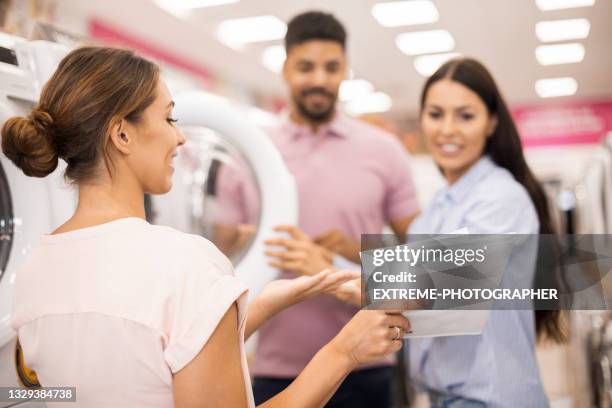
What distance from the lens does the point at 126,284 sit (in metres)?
0.78

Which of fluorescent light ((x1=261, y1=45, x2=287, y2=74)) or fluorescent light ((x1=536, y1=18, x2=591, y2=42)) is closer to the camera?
fluorescent light ((x1=536, y1=18, x2=591, y2=42))

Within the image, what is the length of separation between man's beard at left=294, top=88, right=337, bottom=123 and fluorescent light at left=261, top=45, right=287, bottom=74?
4.11 metres

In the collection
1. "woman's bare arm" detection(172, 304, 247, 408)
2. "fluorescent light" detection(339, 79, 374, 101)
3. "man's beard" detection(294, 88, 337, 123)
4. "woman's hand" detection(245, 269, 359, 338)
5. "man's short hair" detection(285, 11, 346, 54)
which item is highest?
"fluorescent light" detection(339, 79, 374, 101)

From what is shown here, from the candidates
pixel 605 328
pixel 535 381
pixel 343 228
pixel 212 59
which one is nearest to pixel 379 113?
pixel 212 59

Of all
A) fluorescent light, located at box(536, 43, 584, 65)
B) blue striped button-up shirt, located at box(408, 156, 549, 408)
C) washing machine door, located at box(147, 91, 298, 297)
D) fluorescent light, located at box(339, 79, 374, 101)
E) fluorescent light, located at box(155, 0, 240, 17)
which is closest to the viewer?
blue striped button-up shirt, located at box(408, 156, 549, 408)

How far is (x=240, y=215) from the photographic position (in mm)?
1690

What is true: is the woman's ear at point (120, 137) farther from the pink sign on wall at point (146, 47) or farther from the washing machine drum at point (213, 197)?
the pink sign on wall at point (146, 47)

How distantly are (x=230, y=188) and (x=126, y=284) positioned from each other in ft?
3.28

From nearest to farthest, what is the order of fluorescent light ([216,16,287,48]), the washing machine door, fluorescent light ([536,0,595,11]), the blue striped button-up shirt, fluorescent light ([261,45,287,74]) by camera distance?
the blue striped button-up shirt
the washing machine door
fluorescent light ([536,0,595,11])
fluorescent light ([216,16,287,48])
fluorescent light ([261,45,287,74])

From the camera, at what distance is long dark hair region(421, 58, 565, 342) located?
133cm

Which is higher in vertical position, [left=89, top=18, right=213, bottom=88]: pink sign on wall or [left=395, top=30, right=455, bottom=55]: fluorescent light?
[left=89, top=18, right=213, bottom=88]: pink sign on wall

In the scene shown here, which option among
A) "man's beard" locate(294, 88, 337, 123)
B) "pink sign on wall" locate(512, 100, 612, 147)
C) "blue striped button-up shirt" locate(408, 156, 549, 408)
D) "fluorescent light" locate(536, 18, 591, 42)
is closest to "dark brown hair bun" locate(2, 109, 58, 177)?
"blue striped button-up shirt" locate(408, 156, 549, 408)

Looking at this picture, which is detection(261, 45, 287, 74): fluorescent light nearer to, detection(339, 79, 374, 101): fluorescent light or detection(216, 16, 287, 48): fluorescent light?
detection(216, 16, 287, 48): fluorescent light

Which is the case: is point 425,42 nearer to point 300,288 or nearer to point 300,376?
point 300,288
